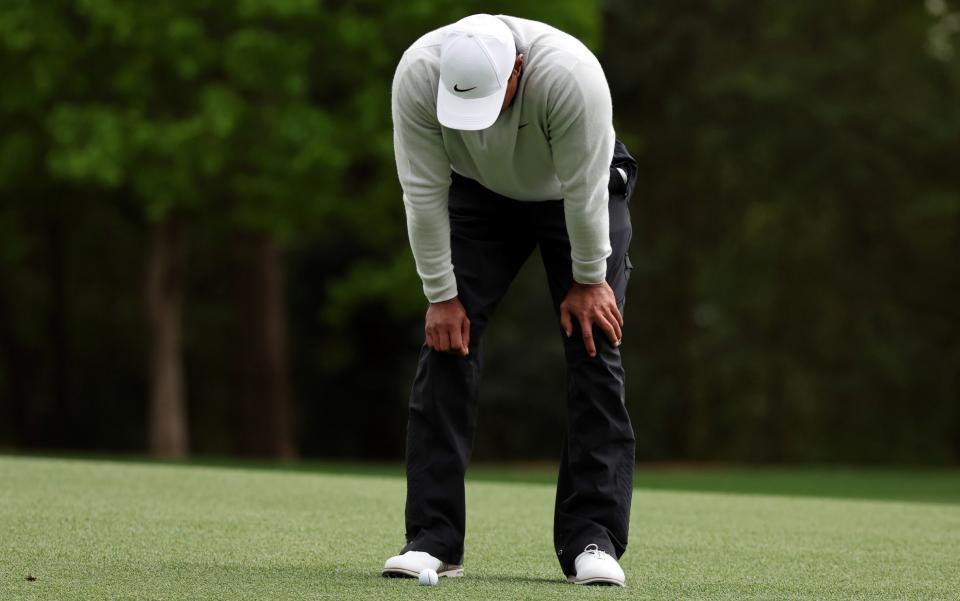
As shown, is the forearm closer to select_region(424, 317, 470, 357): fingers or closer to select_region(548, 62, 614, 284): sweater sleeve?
select_region(424, 317, 470, 357): fingers

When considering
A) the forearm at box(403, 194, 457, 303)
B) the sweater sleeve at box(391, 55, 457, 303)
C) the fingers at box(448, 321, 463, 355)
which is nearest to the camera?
the sweater sleeve at box(391, 55, 457, 303)

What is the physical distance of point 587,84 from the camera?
390 cm

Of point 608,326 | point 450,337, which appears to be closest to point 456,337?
point 450,337

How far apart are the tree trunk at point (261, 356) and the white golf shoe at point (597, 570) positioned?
1724cm

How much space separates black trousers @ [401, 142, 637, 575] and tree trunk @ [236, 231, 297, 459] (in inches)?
667

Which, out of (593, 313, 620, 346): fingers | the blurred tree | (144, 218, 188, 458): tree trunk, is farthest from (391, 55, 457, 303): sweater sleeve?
the blurred tree

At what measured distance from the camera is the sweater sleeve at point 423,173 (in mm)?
4035

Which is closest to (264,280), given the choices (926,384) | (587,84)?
(926,384)

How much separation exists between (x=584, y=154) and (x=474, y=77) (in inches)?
15.3

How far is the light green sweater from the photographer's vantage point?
3932 millimetres

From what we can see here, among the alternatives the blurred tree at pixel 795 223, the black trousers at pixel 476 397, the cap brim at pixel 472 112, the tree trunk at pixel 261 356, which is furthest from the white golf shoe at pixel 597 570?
the blurred tree at pixel 795 223

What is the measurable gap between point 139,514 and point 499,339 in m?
17.9

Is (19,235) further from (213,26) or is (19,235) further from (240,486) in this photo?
(240,486)

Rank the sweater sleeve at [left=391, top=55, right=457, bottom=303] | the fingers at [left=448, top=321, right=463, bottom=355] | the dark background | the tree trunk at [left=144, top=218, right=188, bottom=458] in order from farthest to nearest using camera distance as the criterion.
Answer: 1. the tree trunk at [left=144, top=218, right=188, bottom=458]
2. the dark background
3. the fingers at [left=448, top=321, right=463, bottom=355]
4. the sweater sleeve at [left=391, top=55, right=457, bottom=303]
